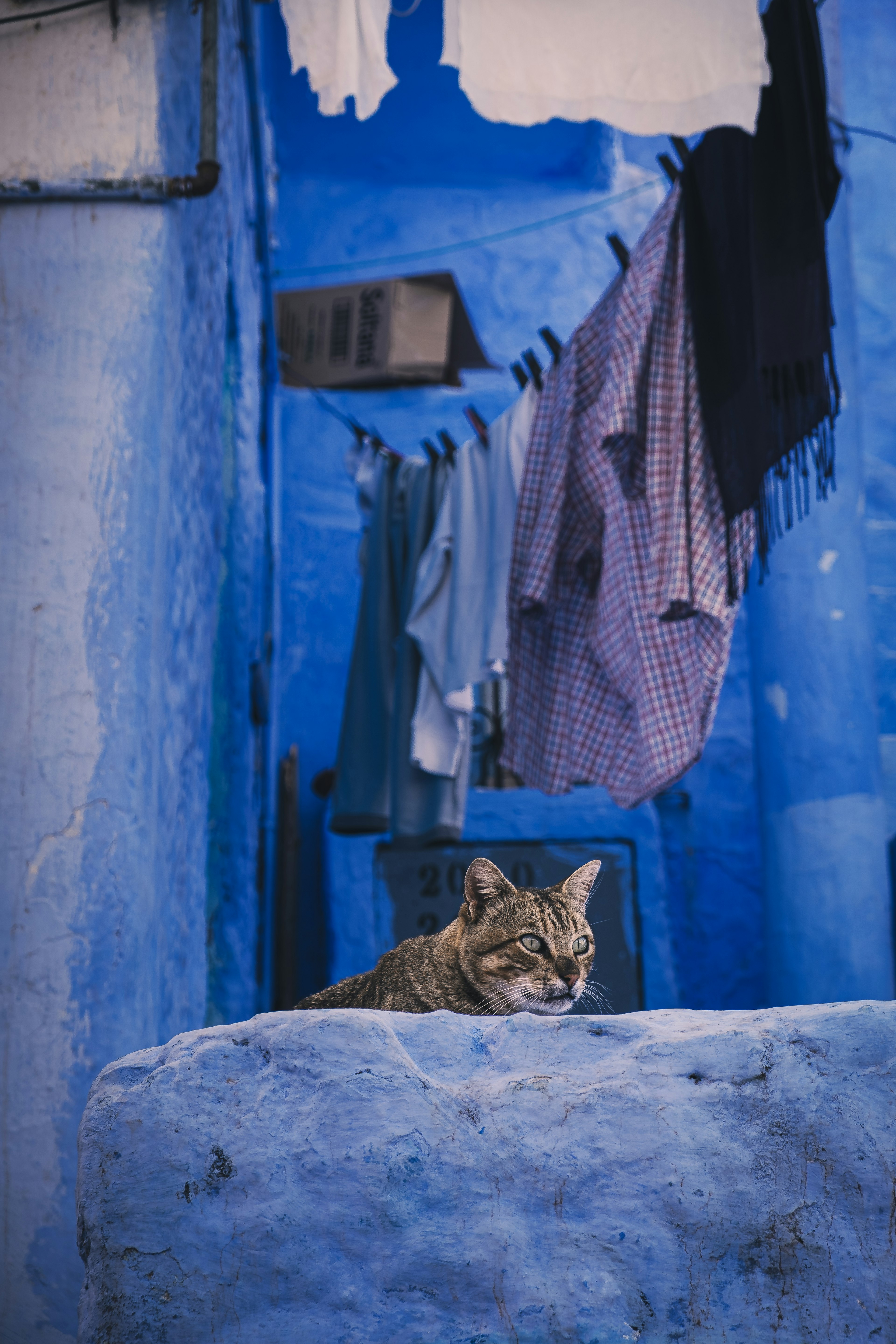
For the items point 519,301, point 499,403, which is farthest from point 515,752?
point 519,301

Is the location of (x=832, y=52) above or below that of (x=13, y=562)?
above

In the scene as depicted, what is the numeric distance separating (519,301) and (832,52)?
208 cm

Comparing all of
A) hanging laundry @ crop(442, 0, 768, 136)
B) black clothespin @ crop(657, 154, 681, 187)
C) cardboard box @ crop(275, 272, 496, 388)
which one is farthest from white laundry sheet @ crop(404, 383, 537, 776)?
cardboard box @ crop(275, 272, 496, 388)

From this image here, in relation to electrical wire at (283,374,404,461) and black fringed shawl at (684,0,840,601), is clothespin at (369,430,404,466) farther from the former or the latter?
black fringed shawl at (684,0,840,601)

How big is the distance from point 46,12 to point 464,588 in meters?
1.82

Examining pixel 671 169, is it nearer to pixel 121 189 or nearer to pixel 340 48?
pixel 340 48

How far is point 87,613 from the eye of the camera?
2.14 m

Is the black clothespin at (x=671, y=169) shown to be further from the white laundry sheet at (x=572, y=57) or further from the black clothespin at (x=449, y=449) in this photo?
the black clothespin at (x=449, y=449)

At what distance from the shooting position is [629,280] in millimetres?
2873

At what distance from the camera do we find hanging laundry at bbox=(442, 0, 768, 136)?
2330 millimetres

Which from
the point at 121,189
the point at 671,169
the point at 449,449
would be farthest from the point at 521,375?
the point at 121,189

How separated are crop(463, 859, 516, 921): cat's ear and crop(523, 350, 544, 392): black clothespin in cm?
188

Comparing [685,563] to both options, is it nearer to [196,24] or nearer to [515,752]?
[515,752]

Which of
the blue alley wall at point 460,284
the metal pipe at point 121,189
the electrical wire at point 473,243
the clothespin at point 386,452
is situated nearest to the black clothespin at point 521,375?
the clothespin at point 386,452
